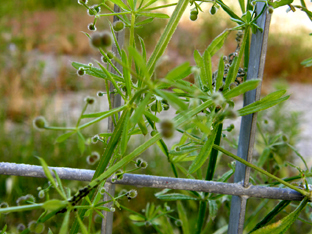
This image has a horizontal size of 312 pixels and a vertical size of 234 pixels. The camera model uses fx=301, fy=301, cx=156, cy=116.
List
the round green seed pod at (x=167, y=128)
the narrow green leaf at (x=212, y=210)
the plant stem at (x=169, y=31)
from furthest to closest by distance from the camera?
the narrow green leaf at (x=212, y=210), the plant stem at (x=169, y=31), the round green seed pod at (x=167, y=128)

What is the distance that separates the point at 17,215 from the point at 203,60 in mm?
959

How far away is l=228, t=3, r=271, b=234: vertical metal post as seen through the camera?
1.30 feet

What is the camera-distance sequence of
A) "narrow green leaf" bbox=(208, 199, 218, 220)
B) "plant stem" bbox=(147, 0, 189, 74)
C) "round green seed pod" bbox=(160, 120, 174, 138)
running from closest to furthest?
1. "round green seed pod" bbox=(160, 120, 174, 138)
2. "plant stem" bbox=(147, 0, 189, 74)
3. "narrow green leaf" bbox=(208, 199, 218, 220)

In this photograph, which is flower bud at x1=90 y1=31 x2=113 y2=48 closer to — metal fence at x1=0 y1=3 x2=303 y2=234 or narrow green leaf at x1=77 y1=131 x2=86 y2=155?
narrow green leaf at x1=77 y1=131 x2=86 y2=155

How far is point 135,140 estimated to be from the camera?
1.56 metres

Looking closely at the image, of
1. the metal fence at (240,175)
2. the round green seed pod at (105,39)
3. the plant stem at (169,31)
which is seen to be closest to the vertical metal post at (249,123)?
the metal fence at (240,175)

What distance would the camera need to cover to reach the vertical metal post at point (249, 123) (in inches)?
15.5

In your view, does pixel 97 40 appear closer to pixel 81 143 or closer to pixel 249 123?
pixel 81 143

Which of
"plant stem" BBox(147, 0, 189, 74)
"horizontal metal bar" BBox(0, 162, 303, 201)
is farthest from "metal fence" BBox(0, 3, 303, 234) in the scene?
"plant stem" BBox(147, 0, 189, 74)

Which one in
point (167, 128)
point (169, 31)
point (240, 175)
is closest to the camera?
point (167, 128)

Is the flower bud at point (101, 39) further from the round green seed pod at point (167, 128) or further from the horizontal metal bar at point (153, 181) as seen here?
the horizontal metal bar at point (153, 181)

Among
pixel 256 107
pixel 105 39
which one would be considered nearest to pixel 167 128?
pixel 105 39

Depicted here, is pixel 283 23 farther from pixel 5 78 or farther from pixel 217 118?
pixel 217 118

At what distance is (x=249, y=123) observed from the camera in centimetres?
42
